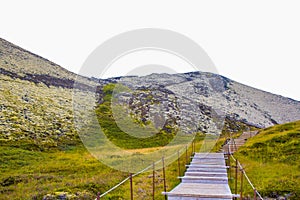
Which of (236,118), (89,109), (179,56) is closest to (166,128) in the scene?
(89,109)

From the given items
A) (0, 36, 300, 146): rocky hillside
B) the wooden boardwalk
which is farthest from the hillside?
the wooden boardwalk

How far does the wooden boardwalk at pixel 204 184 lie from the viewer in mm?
13422

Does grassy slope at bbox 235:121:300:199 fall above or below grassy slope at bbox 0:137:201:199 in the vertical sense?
above

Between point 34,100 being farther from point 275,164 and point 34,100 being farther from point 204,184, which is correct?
point 204,184

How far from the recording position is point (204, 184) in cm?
1658

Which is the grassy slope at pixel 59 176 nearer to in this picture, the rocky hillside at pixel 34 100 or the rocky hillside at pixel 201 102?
the rocky hillside at pixel 34 100

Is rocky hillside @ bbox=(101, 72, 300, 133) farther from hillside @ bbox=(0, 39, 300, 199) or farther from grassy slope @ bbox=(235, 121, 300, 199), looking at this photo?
grassy slope @ bbox=(235, 121, 300, 199)

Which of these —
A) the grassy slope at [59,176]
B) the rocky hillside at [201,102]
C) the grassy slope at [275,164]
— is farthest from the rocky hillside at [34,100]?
the grassy slope at [275,164]

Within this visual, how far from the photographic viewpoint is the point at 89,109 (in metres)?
69.9

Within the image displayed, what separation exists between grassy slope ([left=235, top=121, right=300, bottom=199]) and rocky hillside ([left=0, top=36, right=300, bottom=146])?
2732 cm

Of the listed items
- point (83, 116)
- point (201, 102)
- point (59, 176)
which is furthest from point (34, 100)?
point (201, 102)

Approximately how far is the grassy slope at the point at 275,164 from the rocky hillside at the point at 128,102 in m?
27.3

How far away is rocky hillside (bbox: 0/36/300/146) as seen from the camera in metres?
49.4

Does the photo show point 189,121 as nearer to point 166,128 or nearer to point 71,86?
point 166,128
